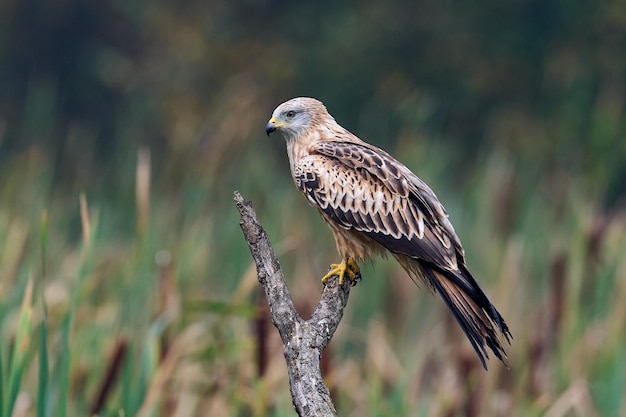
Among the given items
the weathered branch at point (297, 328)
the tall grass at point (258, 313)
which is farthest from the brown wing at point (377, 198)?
the weathered branch at point (297, 328)

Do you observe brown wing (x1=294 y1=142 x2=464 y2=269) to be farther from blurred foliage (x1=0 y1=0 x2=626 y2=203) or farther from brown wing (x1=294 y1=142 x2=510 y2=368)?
blurred foliage (x1=0 y1=0 x2=626 y2=203)

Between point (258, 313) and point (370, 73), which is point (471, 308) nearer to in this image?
point (258, 313)

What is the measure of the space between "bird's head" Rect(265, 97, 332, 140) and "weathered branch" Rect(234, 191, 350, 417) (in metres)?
1.20

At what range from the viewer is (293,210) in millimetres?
6918

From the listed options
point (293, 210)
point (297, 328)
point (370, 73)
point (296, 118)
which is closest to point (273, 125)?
point (296, 118)

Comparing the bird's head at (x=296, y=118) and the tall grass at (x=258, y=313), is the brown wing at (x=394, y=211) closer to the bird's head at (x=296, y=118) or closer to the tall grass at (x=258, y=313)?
the bird's head at (x=296, y=118)

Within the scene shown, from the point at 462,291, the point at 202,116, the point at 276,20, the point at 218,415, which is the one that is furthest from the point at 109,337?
the point at 276,20

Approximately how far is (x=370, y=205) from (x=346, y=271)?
14.1 inches

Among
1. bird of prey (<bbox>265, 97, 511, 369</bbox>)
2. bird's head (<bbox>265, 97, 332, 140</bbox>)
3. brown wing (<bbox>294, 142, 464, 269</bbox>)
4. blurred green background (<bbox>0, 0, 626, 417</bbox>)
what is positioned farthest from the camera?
blurred green background (<bbox>0, 0, 626, 417</bbox>)

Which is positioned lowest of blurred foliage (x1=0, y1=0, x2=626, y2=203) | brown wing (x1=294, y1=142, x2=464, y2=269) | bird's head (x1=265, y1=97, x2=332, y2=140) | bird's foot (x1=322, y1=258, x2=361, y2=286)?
bird's foot (x1=322, y1=258, x2=361, y2=286)

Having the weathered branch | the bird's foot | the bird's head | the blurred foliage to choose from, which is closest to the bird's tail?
the bird's foot

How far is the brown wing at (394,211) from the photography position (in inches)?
113

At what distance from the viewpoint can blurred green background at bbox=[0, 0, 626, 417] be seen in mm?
4051

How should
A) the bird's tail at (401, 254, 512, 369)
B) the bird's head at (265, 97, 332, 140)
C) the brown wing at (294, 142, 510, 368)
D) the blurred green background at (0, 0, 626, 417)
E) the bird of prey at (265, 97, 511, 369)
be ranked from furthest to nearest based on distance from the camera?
the blurred green background at (0, 0, 626, 417) → the bird's head at (265, 97, 332, 140) → the bird of prey at (265, 97, 511, 369) → the brown wing at (294, 142, 510, 368) → the bird's tail at (401, 254, 512, 369)
